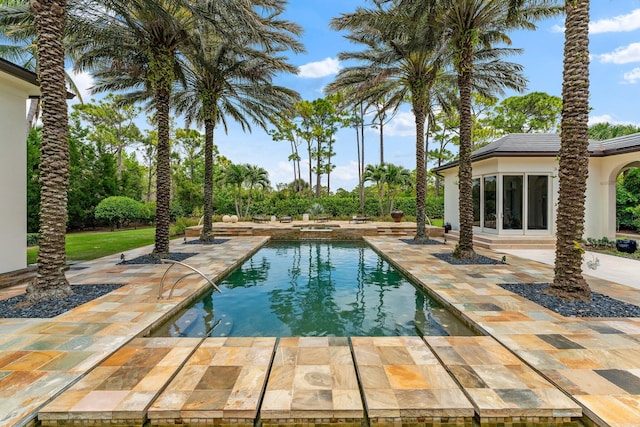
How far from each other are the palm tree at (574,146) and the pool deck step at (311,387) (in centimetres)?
309

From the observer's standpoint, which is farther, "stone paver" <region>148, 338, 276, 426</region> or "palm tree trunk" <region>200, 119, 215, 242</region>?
"palm tree trunk" <region>200, 119, 215, 242</region>

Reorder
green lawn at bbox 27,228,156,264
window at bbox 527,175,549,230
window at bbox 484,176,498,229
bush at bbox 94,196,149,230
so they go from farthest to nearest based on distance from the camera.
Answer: bush at bbox 94,196,149,230 < window at bbox 484,176,498,229 < window at bbox 527,175,549,230 < green lawn at bbox 27,228,156,264

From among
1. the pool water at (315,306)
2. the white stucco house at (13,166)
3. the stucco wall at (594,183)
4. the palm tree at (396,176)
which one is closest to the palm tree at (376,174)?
the palm tree at (396,176)

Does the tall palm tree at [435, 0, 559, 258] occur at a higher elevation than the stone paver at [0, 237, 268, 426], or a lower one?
higher

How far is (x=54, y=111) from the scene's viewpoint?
5.74m

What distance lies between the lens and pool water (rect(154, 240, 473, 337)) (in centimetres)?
514

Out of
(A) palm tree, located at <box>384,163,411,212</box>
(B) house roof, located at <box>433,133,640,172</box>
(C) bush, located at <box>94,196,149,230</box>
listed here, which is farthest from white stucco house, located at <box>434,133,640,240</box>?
(C) bush, located at <box>94,196,149,230</box>

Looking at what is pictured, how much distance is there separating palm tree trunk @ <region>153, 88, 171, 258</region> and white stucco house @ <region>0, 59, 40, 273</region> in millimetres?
3081

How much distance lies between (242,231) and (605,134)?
1212 inches

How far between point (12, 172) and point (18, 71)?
2.41 metres

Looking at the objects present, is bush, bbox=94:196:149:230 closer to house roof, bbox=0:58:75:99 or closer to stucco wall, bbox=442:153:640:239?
house roof, bbox=0:58:75:99

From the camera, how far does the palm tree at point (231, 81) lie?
37.4 feet

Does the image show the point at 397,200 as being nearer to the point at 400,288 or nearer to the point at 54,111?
the point at 400,288

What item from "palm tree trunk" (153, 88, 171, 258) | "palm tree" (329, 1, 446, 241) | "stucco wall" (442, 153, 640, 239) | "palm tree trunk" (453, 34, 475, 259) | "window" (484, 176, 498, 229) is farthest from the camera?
"window" (484, 176, 498, 229)
